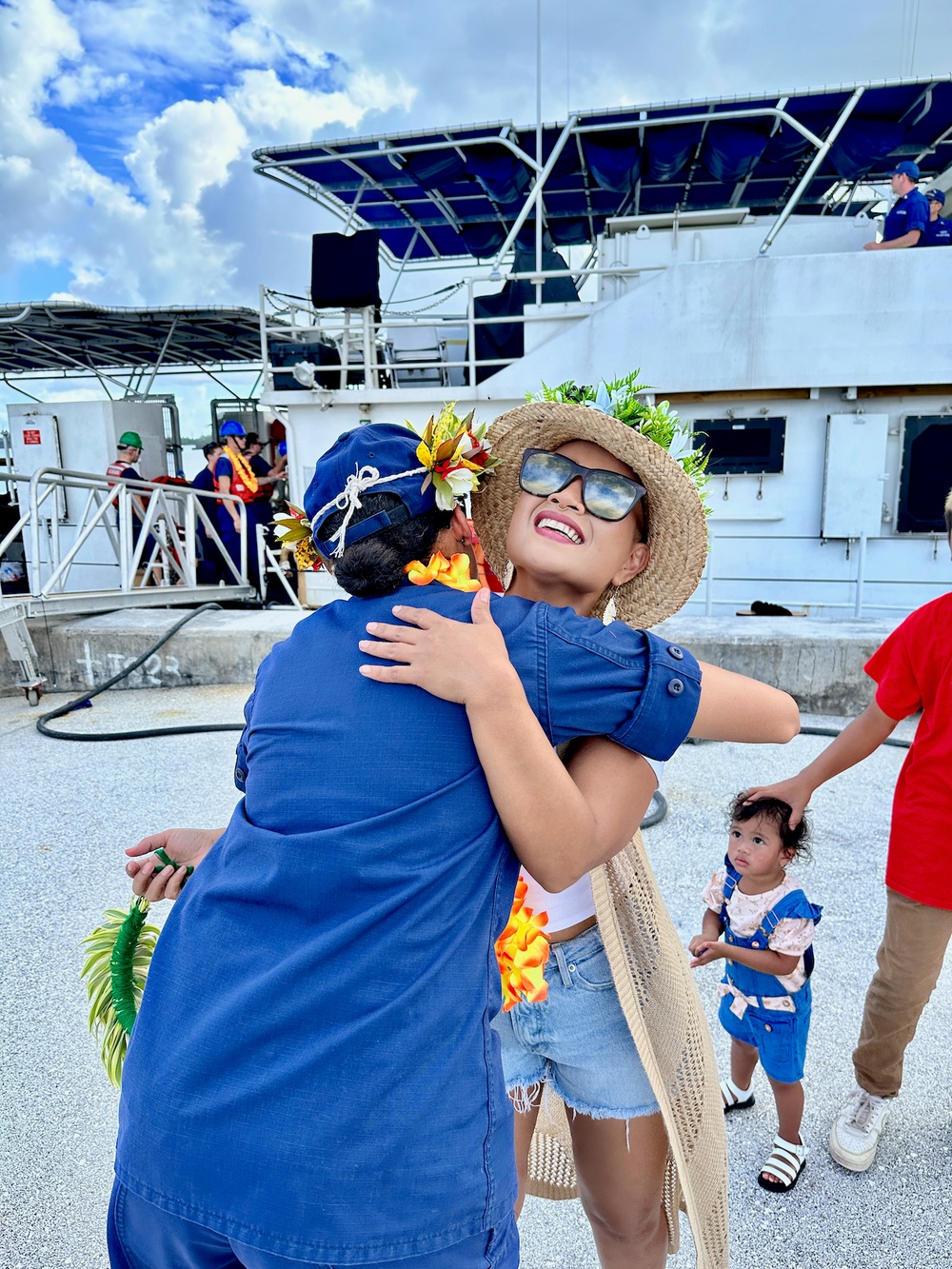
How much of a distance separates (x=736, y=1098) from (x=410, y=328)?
419 inches

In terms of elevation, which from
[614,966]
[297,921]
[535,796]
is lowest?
[614,966]

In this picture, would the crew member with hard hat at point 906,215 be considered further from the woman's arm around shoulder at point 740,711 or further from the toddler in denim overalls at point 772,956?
the woman's arm around shoulder at point 740,711

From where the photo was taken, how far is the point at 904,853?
2.09m

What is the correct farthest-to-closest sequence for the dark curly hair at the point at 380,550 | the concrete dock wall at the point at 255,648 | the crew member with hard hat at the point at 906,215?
the crew member with hard hat at the point at 906,215 < the concrete dock wall at the point at 255,648 < the dark curly hair at the point at 380,550

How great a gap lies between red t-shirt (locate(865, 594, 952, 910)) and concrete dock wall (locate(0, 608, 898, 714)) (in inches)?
149

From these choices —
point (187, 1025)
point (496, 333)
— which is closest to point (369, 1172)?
point (187, 1025)

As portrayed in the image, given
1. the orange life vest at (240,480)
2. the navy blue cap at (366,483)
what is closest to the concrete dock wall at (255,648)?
the orange life vest at (240,480)

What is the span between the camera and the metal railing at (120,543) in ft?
23.6

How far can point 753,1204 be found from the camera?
6.61ft

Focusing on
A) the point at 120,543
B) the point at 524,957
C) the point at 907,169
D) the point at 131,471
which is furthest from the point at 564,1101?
the point at 907,169

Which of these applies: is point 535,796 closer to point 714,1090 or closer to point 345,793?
point 345,793

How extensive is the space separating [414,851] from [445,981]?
16 cm

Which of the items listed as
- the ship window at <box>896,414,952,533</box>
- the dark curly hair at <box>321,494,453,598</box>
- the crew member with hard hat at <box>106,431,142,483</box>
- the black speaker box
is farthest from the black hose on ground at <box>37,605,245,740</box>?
the ship window at <box>896,414,952,533</box>

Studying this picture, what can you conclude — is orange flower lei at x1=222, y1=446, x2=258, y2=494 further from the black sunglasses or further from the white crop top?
the white crop top
